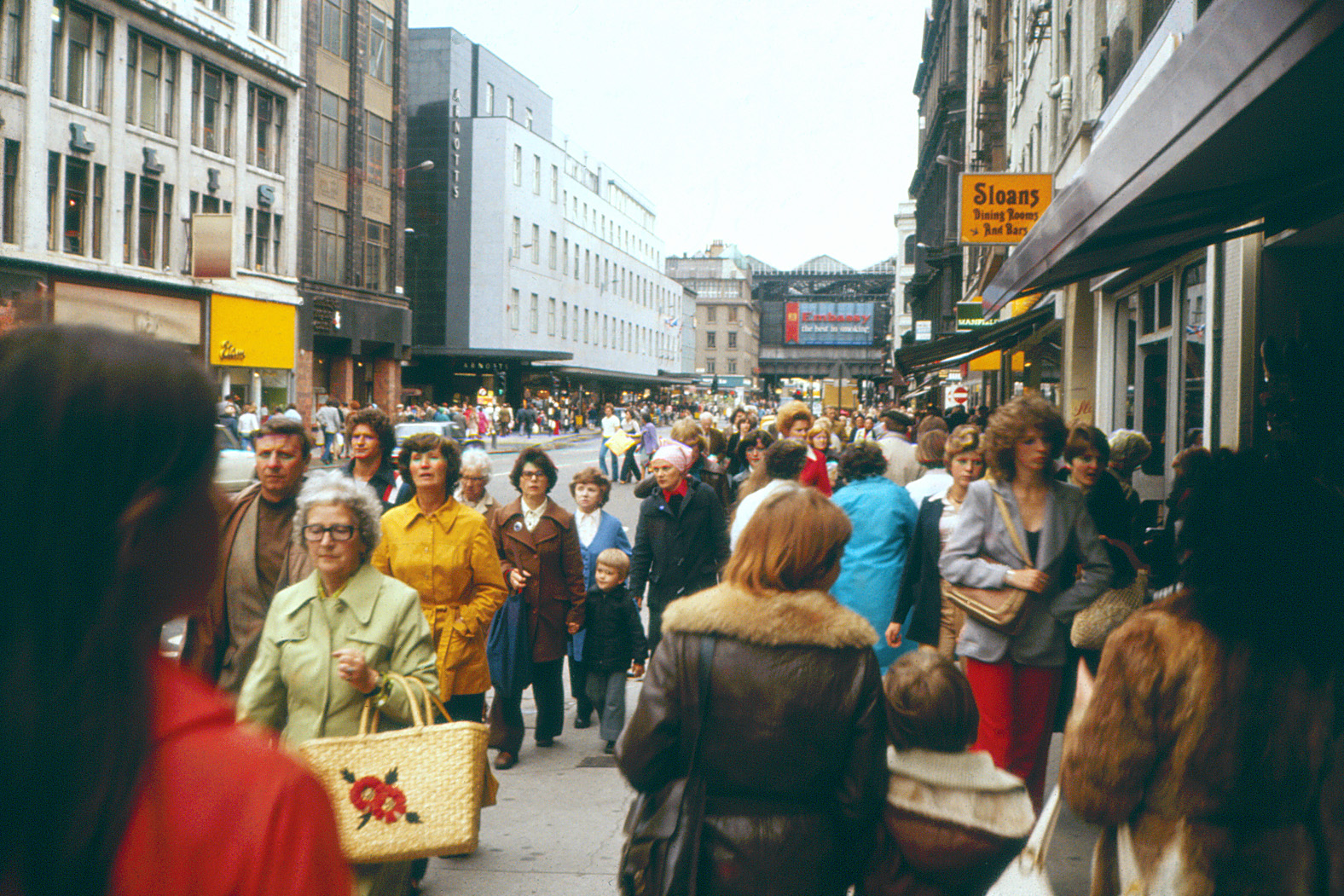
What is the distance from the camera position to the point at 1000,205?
15430mm

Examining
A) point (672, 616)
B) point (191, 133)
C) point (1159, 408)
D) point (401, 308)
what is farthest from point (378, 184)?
point (672, 616)

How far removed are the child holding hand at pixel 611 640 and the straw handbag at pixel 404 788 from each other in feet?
12.8

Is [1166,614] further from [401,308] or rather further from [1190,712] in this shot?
[401,308]

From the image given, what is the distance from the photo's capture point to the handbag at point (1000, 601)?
4910 millimetres

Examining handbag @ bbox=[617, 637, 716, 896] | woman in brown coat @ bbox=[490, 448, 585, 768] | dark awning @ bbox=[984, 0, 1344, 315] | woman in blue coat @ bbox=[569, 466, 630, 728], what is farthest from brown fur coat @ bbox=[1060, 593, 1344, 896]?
woman in blue coat @ bbox=[569, 466, 630, 728]

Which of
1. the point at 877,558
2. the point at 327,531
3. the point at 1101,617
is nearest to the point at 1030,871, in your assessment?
the point at 1101,617

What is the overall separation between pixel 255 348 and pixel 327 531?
1391 inches

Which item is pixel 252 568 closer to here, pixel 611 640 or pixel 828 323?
pixel 611 640

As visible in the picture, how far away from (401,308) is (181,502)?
48471 millimetres

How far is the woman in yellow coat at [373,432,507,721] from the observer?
5598 mm

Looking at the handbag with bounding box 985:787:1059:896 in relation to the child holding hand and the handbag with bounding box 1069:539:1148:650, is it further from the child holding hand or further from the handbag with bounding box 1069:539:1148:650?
the child holding hand

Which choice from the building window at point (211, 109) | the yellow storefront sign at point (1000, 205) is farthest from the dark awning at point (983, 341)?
the building window at point (211, 109)

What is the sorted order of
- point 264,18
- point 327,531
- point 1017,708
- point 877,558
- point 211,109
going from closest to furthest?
point 327,531 → point 1017,708 → point 877,558 → point 211,109 → point 264,18

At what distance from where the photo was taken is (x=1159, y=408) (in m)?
12.9
